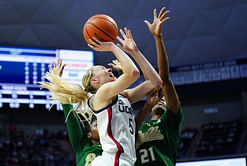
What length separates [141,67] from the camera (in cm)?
290

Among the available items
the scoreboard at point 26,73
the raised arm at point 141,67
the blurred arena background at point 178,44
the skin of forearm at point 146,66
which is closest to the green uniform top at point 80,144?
the raised arm at point 141,67

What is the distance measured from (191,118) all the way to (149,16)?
4214mm

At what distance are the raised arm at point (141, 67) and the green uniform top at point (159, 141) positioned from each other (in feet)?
1.28

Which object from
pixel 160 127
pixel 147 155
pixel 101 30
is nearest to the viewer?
pixel 101 30

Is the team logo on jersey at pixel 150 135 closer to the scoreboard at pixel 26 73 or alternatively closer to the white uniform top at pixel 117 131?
the white uniform top at pixel 117 131

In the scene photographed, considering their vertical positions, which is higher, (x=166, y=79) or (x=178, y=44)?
(x=178, y=44)

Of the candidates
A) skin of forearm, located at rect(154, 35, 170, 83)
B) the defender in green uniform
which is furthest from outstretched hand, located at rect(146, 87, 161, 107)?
skin of forearm, located at rect(154, 35, 170, 83)

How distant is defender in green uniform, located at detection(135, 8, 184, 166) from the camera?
3.13 meters

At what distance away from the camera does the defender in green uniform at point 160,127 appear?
3.13m

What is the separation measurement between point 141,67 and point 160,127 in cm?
68

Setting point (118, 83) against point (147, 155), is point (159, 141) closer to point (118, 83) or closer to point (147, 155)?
point (147, 155)

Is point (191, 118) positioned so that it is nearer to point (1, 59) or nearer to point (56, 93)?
point (1, 59)

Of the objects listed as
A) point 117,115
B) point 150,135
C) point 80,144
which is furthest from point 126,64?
point 80,144

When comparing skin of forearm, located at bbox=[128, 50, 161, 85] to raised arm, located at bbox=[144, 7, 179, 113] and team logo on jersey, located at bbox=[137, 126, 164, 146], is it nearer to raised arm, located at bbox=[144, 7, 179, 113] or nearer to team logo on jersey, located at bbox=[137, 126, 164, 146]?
raised arm, located at bbox=[144, 7, 179, 113]
